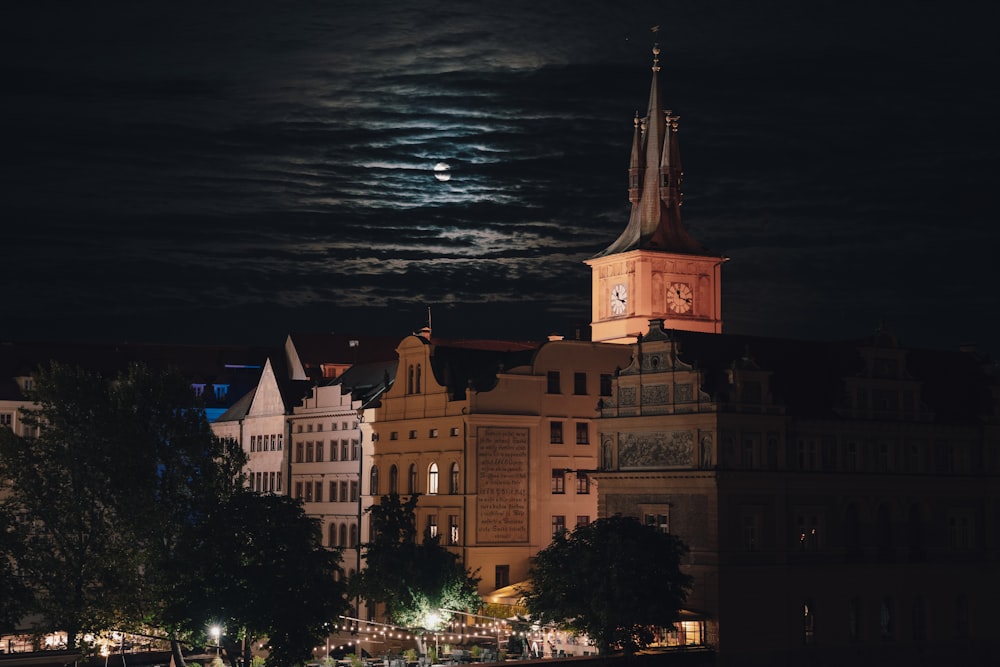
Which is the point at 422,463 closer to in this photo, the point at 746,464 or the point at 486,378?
the point at 486,378

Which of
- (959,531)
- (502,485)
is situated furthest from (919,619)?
(502,485)

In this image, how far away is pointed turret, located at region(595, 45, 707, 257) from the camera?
124m

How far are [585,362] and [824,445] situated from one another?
672 inches

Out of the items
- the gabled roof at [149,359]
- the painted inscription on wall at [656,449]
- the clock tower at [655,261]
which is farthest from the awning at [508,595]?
the gabled roof at [149,359]

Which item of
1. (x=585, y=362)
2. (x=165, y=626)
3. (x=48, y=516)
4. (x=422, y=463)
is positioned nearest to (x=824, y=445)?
(x=585, y=362)

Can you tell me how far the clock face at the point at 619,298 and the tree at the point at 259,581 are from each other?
40497 mm

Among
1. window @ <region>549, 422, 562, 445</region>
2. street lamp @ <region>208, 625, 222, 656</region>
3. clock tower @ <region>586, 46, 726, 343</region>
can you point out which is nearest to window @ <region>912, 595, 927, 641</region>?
window @ <region>549, 422, 562, 445</region>

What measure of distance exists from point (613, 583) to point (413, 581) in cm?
1401

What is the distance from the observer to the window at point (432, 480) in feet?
346

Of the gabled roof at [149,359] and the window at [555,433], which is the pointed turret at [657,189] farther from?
the gabled roof at [149,359]

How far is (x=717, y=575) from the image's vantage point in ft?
286

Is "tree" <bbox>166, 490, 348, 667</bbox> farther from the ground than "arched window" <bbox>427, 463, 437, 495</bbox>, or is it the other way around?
"arched window" <bbox>427, 463, 437, 495</bbox>

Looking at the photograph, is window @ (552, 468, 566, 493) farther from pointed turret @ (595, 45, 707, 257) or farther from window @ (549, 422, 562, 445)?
pointed turret @ (595, 45, 707, 257)

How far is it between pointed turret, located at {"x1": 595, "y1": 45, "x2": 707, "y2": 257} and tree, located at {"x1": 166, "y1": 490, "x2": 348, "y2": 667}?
43.3 metres
